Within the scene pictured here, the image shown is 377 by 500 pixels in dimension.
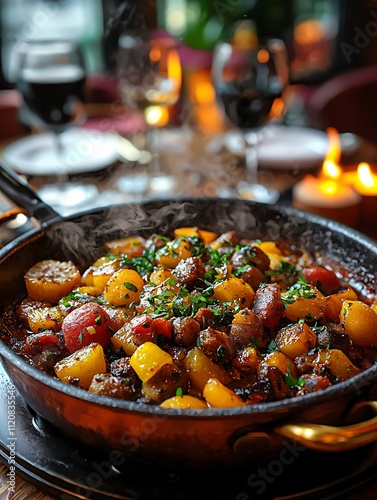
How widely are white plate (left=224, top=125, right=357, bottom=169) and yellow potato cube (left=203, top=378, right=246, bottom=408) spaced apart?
200cm

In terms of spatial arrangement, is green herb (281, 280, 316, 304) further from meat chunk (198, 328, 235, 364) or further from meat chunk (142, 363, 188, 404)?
meat chunk (142, 363, 188, 404)

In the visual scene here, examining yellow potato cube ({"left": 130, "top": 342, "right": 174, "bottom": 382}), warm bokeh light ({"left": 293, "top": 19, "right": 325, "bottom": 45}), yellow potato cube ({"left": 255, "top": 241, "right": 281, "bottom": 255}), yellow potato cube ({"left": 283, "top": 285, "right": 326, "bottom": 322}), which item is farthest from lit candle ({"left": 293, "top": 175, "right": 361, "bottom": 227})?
warm bokeh light ({"left": 293, "top": 19, "right": 325, "bottom": 45})

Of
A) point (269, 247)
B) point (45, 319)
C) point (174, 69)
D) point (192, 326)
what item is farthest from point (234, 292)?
point (174, 69)

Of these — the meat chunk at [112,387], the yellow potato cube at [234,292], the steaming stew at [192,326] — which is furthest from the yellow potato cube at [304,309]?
the meat chunk at [112,387]

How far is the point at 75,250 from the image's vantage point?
7.23 feet

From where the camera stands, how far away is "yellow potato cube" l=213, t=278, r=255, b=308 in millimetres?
1790

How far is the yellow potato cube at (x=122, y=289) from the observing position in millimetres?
1841

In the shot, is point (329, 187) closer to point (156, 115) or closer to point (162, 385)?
point (156, 115)

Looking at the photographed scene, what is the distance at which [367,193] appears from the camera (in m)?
2.66

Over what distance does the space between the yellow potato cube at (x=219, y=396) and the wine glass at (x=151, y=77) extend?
1.78 m

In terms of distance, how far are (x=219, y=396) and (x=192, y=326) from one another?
0.82 feet

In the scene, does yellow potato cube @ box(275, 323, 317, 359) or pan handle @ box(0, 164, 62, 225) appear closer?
yellow potato cube @ box(275, 323, 317, 359)

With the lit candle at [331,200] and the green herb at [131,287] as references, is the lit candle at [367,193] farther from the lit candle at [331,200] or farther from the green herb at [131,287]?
the green herb at [131,287]

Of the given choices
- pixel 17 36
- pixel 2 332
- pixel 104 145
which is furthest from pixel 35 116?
pixel 17 36
